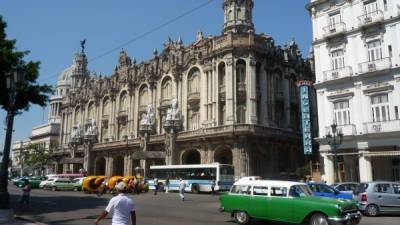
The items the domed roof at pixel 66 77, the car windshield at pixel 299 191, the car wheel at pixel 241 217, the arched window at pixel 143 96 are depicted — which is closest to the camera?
the car windshield at pixel 299 191

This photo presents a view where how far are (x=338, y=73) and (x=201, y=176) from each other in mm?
14956

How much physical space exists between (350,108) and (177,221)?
17686 mm

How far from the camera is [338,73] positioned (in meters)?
28.7

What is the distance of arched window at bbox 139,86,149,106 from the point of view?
54656 mm

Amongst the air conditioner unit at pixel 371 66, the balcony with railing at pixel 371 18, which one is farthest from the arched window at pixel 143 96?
the air conditioner unit at pixel 371 66

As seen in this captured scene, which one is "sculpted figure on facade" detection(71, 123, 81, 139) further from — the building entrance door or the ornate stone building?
the building entrance door

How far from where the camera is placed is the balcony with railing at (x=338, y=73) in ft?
92.0

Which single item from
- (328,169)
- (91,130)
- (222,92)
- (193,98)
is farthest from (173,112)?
(328,169)

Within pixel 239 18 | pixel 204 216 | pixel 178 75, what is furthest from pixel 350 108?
pixel 178 75

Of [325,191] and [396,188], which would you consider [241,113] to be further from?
[325,191]

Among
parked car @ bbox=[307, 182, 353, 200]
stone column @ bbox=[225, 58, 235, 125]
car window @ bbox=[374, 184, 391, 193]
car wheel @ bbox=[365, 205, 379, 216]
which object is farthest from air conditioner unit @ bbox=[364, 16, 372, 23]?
stone column @ bbox=[225, 58, 235, 125]

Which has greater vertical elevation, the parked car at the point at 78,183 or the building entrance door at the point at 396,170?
the building entrance door at the point at 396,170

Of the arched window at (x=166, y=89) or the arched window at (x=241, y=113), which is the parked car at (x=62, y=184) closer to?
the arched window at (x=166, y=89)

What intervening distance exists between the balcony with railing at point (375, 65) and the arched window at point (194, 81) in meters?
22.8
